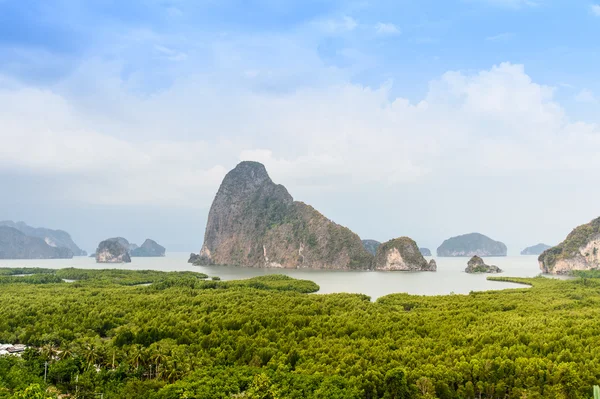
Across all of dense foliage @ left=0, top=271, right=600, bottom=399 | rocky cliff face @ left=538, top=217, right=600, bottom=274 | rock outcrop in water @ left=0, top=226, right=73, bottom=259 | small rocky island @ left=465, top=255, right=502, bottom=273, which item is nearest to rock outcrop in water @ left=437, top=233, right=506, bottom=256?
small rocky island @ left=465, top=255, right=502, bottom=273

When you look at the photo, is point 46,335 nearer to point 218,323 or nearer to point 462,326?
point 218,323

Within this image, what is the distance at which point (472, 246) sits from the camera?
591 ft

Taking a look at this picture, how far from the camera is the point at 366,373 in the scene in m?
16.3

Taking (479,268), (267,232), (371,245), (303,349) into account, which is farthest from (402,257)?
(303,349)

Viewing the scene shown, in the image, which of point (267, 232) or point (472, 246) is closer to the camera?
point (267, 232)

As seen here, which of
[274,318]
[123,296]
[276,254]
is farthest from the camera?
[276,254]

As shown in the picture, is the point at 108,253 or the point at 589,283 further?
the point at 108,253

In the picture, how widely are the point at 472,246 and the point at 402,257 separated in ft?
369

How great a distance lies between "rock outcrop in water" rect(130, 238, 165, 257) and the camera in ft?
618

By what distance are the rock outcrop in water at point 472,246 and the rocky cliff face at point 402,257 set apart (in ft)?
351

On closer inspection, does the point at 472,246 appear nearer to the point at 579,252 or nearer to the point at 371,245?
the point at 371,245

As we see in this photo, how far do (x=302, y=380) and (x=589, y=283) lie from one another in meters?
46.4

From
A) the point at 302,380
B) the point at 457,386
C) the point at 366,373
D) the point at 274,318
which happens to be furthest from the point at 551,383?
the point at 274,318

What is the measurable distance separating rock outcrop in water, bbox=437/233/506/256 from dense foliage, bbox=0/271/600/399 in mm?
157224
